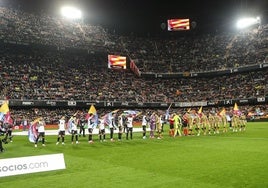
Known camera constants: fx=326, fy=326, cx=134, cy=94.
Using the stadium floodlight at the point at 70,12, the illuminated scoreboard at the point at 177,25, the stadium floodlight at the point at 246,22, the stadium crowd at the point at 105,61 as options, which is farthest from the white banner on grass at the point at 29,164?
the stadium floodlight at the point at 246,22

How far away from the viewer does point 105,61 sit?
7062cm

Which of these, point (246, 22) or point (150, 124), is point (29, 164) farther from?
point (246, 22)

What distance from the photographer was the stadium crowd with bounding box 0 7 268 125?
190 ft

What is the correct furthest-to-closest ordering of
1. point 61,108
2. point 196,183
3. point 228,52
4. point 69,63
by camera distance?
point 228,52, point 69,63, point 61,108, point 196,183

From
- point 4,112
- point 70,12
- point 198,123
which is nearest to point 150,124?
point 198,123

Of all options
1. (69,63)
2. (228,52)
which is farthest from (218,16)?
(69,63)

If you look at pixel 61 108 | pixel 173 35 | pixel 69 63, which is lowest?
pixel 61 108

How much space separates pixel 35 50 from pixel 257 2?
47.0 metres

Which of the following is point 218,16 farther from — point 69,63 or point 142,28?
point 69,63

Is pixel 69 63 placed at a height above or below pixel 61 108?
above

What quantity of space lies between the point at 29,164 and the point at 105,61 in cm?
5907

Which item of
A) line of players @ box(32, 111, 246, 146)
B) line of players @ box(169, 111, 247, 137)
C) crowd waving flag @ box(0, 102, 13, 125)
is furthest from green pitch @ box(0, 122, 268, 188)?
line of players @ box(169, 111, 247, 137)

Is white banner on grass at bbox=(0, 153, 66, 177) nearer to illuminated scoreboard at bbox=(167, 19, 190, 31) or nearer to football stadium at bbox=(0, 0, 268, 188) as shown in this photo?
football stadium at bbox=(0, 0, 268, 188)

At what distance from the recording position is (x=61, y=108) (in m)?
58.5
